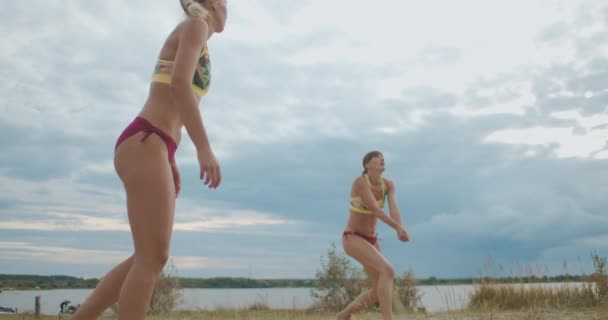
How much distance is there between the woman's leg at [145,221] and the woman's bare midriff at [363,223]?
466 cm

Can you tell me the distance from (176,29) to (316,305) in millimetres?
13664

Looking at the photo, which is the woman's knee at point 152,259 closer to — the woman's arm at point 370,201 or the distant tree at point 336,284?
the woman's arm at point 370,201

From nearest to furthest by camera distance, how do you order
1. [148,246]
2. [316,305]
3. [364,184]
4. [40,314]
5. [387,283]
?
[148,246] < [387,283] < [364,184] < [40,314] < [316,305]

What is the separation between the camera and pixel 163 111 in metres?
2.92

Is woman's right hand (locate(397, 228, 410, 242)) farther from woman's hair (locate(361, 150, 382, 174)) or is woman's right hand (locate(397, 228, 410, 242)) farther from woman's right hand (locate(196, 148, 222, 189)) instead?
woman's right hand (locate(196, 148, 222, 189))

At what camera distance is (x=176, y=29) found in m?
3.05

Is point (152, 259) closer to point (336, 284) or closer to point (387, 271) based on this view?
point (387, 271)

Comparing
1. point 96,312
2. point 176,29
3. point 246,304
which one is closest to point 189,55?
point 176,29

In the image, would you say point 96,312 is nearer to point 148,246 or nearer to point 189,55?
point 148,246

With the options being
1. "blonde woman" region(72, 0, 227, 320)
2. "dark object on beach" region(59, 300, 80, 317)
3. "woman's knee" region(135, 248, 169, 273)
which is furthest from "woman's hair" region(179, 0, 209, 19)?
"dark object on beach" region(59, 300, 80, 317)

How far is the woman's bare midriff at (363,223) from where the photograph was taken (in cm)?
721

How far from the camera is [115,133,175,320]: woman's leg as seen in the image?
2699 mm

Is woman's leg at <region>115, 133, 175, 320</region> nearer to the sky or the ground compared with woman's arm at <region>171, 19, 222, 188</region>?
nearer to the ground

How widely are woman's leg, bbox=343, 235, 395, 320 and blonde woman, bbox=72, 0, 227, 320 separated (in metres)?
4.20
